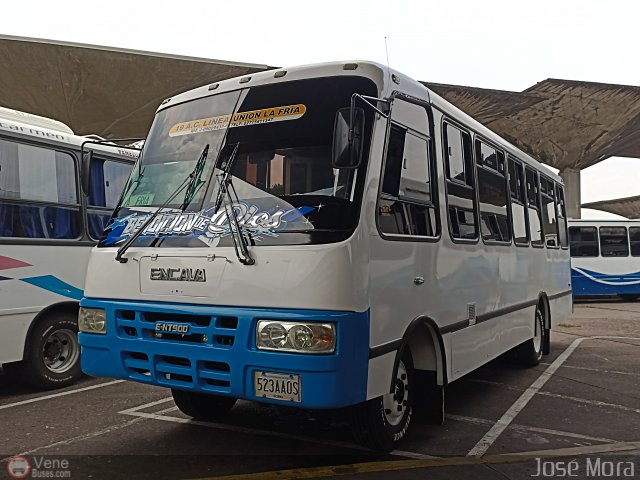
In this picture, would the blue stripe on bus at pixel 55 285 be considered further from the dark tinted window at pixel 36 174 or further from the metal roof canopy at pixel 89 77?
the metal roof canopy at pixel 89 77

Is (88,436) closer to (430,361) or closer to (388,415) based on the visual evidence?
(388,415)

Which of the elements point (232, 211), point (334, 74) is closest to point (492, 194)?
point (334, 74)

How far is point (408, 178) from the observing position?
15.4 feet

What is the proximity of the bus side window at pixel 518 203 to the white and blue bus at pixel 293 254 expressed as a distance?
7.84 ft

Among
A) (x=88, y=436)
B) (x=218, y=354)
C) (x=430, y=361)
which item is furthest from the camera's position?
(x=88, y=436)

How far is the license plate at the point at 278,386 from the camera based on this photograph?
3760mm

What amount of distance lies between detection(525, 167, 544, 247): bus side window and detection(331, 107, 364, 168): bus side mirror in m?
5.23

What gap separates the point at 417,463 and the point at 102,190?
5425 millimetres

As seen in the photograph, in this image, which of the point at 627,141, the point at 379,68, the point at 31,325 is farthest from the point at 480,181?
the point at 627,141

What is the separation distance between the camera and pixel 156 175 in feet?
15.6

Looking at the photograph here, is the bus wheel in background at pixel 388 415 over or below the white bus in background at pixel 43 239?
below

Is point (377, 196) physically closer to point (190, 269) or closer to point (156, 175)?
point (190, 269)

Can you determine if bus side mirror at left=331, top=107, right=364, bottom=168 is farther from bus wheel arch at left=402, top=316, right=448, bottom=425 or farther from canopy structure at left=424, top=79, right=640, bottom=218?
canopy structure at left=424, top=79, right=640, bottom=218

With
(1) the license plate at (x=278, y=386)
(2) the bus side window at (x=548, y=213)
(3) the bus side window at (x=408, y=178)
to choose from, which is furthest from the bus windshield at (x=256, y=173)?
(2) the bus side window at (x=548, y=213)
